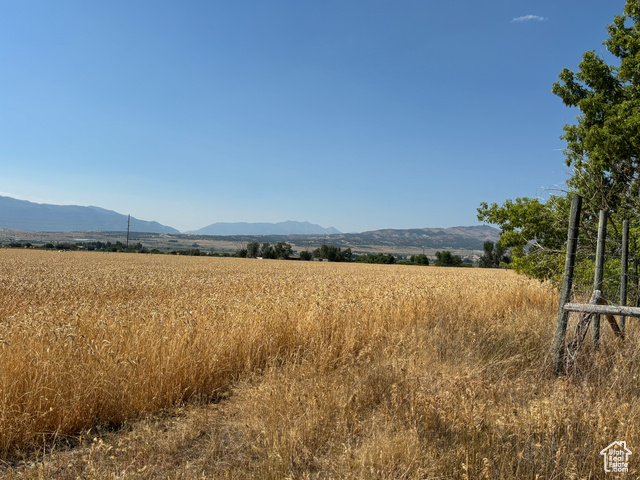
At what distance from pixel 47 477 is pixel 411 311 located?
6838 millimetres

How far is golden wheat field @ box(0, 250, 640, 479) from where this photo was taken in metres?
3.05

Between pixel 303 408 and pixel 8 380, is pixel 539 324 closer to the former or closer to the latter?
pixel 303 408

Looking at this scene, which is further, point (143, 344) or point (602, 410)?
point (143, 344)

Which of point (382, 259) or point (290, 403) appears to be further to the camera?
point (382, 259)

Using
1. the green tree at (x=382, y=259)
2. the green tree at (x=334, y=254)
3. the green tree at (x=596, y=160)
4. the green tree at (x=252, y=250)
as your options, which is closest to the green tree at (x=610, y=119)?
the green tree at (x=596, y=160)

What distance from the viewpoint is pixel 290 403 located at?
13.0 feet

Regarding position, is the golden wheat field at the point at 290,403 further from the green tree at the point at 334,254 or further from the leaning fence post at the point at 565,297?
the green tree at the point at 334,254

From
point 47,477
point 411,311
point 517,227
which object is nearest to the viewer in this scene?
point 47,477

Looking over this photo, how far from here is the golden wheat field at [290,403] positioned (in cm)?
305

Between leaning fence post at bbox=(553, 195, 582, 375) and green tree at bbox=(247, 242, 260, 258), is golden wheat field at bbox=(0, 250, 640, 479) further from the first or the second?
green tree at bbox=(247, 242, 260, 258)

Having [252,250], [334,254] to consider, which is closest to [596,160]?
[334,254]

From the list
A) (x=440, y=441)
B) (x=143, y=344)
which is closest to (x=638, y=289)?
(x=440, y=441)

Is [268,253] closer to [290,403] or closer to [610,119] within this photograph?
[610,119]

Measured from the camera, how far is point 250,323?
620 centimetres
